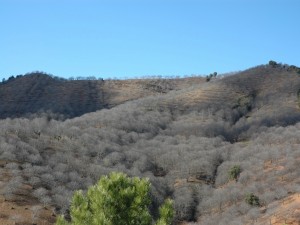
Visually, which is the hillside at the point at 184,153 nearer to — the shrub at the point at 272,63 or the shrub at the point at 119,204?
the shrub at the point at 272,63

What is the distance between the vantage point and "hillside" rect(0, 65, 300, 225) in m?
44.7

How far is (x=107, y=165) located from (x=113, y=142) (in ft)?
40.6

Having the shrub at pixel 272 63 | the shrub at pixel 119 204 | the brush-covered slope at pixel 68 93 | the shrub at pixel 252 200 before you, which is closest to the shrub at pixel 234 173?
the shrub at pixel 252 200

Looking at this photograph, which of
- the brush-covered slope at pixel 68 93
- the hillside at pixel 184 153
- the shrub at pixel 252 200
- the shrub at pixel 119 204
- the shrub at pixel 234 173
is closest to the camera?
the shrub at pixel 119 204

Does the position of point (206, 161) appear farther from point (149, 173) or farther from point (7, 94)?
point (7, 94)

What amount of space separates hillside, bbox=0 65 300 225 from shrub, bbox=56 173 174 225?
21458mm

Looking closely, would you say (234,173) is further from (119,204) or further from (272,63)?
(272,63)

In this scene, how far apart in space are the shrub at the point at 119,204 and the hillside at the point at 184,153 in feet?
70.4

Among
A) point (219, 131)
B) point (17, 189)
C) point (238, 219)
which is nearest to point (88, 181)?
point (17, 189)

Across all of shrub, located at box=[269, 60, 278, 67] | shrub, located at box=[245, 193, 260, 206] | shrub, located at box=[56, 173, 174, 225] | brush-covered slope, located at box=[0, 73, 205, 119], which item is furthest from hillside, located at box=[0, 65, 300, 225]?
shrub, located at box=[56, 173, 174, 225]

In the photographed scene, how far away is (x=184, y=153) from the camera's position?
226 feet

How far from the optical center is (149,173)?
59.9m

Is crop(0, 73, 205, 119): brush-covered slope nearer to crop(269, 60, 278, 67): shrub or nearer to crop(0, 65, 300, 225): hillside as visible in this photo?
crop(0, 65, 300, 225): hillside

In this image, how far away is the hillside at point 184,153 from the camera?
44.7 m
